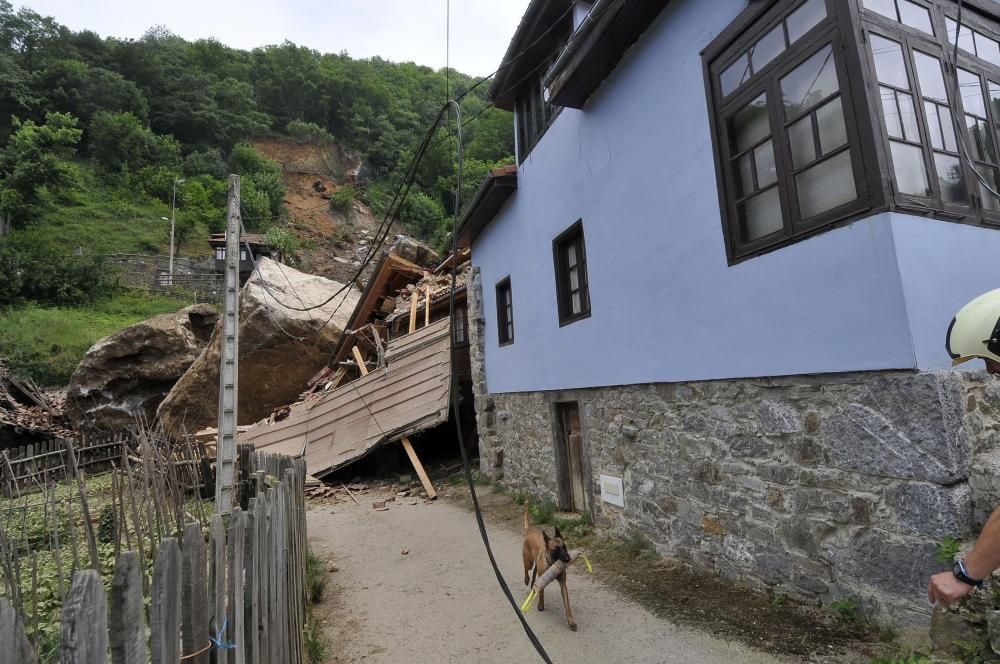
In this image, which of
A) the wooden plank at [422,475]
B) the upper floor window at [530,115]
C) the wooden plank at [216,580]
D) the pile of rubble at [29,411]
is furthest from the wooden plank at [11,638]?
the pile of rubble at [29,411]

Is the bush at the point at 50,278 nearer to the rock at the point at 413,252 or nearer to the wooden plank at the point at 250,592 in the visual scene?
the rock at the point at 413,252

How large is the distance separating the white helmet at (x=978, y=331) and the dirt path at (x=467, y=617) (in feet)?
7.18

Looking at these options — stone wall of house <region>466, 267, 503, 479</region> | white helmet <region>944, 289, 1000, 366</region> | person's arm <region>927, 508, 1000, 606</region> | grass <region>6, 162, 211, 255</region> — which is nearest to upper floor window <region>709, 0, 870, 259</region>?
white helmet <region>944, 289, 1000, 366</region>

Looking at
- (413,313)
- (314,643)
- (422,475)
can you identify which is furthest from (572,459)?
(413,313)

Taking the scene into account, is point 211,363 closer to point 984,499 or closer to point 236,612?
point 236,612

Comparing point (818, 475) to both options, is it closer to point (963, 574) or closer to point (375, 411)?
point (963, 574)

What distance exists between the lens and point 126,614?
1438 millimetres

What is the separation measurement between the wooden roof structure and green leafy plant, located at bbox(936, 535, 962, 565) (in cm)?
808

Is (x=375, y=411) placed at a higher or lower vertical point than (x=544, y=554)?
higher

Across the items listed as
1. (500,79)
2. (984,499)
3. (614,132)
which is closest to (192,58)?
(500,79)

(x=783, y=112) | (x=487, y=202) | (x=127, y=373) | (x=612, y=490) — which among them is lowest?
(x=612, y=490)

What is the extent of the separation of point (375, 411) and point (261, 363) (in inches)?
207

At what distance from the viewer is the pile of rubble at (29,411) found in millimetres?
15991

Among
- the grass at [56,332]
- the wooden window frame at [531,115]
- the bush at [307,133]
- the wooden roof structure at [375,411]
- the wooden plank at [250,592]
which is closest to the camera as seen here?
the wooden plank at [250,592]
